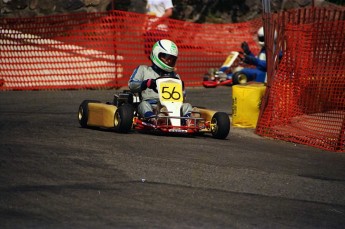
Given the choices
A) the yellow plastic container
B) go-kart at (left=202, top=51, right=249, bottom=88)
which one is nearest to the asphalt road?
the yellow plastic container

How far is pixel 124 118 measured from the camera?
11.2m

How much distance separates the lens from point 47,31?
19781 millimetres

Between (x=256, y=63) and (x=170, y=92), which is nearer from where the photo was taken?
(x=170, y=92)

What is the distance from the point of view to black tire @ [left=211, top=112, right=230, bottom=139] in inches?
450

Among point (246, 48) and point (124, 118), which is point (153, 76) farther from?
point (246, 48)

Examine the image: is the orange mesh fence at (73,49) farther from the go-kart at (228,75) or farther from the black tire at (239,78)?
the black tire at (239,78)

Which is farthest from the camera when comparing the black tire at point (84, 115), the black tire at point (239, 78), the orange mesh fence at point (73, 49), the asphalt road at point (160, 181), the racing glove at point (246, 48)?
the black tire at point (239, 78)

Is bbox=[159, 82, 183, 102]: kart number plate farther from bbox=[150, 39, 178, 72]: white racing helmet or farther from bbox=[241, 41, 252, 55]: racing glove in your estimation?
bbox=[241, 41, 252, 55]: racing glove

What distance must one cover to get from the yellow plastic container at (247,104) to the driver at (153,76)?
161 cm

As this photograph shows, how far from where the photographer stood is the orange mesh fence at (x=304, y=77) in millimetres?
12555

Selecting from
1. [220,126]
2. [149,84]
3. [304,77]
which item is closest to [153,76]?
[149,84]

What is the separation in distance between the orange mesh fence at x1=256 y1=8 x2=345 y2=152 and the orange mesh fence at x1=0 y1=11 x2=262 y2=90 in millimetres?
6854

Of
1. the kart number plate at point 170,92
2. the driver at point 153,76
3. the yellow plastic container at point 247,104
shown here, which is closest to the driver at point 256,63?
the yellow plastic container at point 247,104

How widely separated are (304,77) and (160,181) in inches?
214
